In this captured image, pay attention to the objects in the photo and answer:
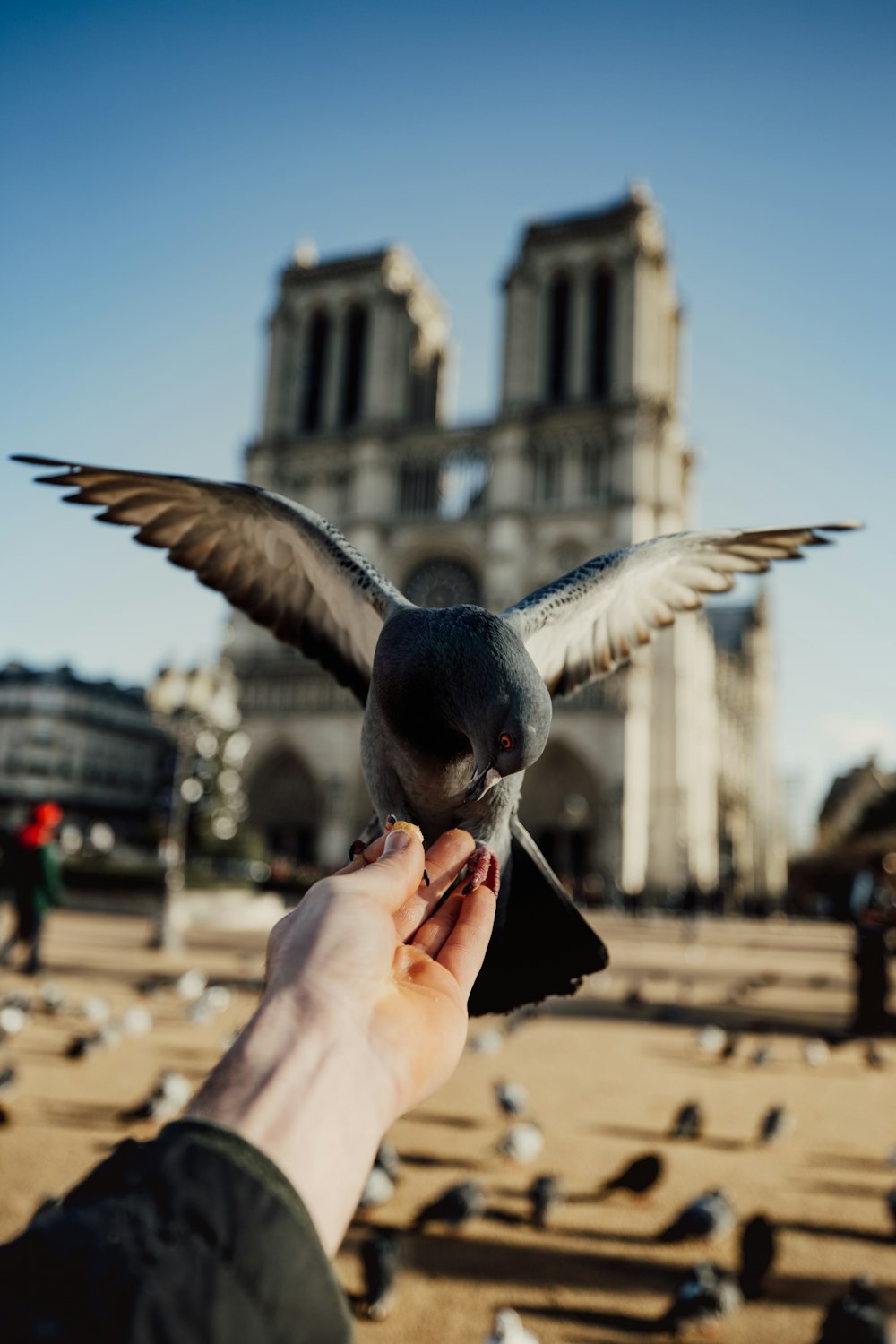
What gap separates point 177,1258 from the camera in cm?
80

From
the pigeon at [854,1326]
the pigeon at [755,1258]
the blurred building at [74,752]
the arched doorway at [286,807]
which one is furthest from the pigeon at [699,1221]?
the blurred building at [74,752]

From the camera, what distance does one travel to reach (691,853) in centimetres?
3828

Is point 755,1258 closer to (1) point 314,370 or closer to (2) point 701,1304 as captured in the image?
(2) point 701,1304

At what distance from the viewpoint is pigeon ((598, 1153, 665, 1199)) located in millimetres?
4719

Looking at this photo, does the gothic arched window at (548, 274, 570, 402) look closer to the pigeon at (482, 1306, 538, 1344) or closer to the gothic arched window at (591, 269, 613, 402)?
the gothic arched window at (591, 269, 613, 402)

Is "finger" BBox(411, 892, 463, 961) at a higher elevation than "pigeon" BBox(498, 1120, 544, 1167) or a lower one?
higher

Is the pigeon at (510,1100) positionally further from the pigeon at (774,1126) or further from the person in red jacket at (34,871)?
the person in red jacket at (34,871)

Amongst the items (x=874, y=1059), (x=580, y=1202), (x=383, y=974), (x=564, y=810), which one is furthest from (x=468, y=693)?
(x=564, y=810)

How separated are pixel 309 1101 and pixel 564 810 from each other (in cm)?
3593

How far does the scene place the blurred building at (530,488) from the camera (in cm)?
3591

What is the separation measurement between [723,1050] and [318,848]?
104ft

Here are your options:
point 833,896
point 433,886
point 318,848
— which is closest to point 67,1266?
→ point 433,886

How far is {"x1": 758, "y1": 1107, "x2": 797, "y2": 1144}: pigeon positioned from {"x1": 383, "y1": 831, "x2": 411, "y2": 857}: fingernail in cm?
540

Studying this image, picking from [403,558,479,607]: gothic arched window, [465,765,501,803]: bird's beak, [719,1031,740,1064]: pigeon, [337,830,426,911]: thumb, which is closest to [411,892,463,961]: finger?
[337,830,426,911]: thumb
